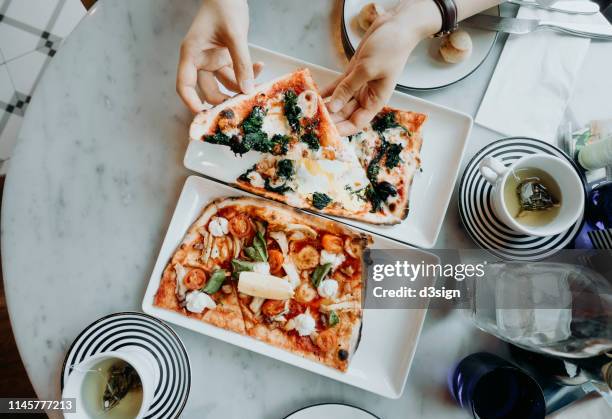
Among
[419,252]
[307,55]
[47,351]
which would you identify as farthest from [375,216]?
[47,351]

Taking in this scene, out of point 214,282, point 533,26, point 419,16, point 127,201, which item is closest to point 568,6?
point 533,26

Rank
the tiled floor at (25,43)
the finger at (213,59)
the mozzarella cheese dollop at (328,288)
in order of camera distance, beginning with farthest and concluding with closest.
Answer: the tiled floor at (25,43), the mozzarella cheese dollop at (328,288), the finger at (213,59)

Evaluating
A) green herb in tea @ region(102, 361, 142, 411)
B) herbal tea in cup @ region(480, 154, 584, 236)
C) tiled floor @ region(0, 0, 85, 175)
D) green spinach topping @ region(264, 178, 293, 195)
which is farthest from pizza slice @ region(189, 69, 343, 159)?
tiled floor @ region(0, 0, 85, 175)

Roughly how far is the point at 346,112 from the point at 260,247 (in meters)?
0.57

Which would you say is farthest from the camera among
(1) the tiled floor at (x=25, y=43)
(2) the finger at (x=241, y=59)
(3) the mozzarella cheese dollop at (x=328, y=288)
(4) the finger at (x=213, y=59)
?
(1) the tiled floor at (x=25, y=43)

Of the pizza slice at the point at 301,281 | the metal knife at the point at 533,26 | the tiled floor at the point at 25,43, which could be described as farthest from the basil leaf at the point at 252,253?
the tiled floor at the point at 25,43

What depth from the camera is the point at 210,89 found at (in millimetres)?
1629

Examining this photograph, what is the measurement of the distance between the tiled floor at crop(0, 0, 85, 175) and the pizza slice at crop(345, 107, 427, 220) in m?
2.04

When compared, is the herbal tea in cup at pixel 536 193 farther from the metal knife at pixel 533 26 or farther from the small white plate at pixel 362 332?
the metal knife at pixel 533 26

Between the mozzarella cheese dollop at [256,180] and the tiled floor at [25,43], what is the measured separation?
1780mm

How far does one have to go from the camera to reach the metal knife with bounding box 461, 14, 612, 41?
1.67 metres

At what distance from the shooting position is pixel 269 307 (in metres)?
1.63

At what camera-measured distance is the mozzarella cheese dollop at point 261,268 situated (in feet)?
5.39

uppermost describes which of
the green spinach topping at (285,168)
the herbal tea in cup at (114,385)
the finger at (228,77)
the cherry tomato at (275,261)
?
the finger at (228,77)
